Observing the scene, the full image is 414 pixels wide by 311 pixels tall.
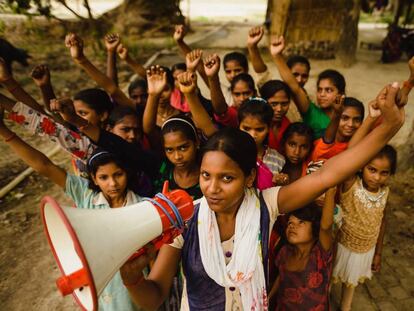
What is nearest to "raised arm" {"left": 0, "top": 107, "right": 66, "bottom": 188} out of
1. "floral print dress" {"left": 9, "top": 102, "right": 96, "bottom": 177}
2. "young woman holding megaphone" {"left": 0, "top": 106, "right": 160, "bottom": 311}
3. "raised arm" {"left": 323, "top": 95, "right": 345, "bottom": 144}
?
"young woman holding megaphone" {"left": 0, "top": 106, "right": 160, "bottom": 311}

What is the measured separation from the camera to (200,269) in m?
1.45

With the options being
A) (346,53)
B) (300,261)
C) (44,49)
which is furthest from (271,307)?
(44,49)

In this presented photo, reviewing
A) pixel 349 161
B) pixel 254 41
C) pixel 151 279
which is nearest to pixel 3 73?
pixel 151 279

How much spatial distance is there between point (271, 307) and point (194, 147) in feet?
4.24

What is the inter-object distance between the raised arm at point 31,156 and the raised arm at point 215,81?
130 centimetres

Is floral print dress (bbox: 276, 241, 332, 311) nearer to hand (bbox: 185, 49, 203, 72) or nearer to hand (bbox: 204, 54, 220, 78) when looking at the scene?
hand (bbox: 204, 54, 220, 78)

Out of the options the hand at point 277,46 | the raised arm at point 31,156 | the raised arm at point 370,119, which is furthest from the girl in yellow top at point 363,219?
the raised arm at point 31,156

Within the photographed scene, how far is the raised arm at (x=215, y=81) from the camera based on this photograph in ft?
8.56

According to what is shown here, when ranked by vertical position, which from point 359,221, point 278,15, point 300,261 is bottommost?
point 300,261

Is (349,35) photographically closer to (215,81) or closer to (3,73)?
(215,81)

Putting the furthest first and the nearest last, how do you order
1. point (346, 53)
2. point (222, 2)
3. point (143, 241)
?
1. point (222, 2)
2. point (346, 53)
3. point (143, 241)

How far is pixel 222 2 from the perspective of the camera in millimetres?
25375

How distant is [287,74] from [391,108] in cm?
178

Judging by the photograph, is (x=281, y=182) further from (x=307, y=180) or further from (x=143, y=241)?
A: (x=143, y=241)
